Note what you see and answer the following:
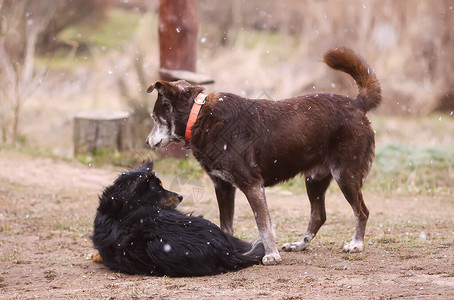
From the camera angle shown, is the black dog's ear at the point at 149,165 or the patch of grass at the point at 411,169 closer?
the black dog's ear at the point at 149,165

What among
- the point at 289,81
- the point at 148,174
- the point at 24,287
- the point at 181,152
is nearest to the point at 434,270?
the point at 148,174

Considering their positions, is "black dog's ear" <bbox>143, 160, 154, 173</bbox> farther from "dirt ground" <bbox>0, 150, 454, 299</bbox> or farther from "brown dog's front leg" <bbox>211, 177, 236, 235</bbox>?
"dirt ground" <bbox>0, 150, 454, 299</bbox>

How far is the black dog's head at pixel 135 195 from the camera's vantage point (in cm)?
516

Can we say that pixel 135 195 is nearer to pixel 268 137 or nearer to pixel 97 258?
pixel 97 258

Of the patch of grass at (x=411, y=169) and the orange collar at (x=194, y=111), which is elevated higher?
the orange collar at (x=194, y=111)

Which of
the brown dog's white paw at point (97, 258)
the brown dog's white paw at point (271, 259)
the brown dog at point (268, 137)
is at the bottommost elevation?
the brown dog's white paw at point (97, 258)

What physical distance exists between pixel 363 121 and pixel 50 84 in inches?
474

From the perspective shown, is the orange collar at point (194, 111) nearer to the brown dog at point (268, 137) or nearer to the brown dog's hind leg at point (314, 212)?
the brown dog at point (268, 137)

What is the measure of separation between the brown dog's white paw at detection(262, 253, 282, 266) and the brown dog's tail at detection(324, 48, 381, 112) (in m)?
1.56

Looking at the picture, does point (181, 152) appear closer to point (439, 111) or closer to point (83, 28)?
point (439, 111)

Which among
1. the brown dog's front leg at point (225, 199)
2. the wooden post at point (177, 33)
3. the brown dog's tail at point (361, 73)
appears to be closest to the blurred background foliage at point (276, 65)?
the wooden post at point (177, 33)

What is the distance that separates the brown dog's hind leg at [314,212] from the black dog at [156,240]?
591mm

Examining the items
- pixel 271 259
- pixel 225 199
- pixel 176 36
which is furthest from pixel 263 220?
pixel 176 36

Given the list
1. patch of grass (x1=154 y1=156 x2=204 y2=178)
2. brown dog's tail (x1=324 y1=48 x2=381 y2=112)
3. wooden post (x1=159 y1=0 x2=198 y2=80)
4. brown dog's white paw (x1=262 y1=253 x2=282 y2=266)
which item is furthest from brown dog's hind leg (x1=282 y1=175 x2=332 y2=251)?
wooden post (x1=159 y1=0 x2=198 y2=80)
